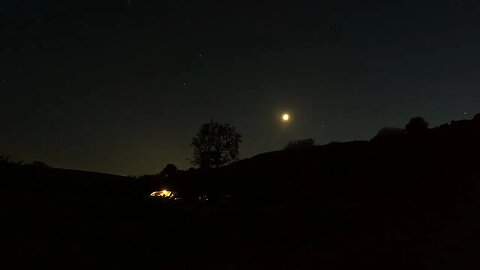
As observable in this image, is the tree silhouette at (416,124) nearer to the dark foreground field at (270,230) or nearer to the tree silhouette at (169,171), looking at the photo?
the dark foreground field at (270,230)

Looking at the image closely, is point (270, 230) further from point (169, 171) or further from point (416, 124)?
point (169, 171)

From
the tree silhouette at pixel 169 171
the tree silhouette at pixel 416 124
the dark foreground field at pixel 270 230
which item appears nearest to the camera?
the dark foreground field at pixel 270 230

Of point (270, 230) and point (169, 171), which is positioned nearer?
point (270, 230)

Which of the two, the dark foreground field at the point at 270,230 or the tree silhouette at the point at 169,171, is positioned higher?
the tree silhouette at the point at 169,171

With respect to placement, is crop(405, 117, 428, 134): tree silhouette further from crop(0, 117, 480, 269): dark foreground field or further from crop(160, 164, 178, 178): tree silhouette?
crop(160, 164, 178, 178): tree silhouette

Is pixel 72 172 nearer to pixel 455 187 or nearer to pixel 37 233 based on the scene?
pixel 37 233

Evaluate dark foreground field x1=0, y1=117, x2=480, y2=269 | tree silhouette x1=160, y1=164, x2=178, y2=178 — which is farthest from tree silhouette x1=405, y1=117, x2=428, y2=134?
tree silhouette x1=160, y1=164, x2=178, y2=178

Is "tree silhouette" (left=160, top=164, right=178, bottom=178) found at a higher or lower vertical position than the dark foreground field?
higher

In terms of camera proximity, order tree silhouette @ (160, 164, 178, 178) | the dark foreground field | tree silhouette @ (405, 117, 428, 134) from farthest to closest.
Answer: tree silhouette @ (160, 164, 178, 178) → tree silhouette @ (405, 117, 428, 134) → the dark foreground field

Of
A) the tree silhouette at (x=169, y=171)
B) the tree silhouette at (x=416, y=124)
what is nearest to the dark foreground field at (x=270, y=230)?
the tree silhouette at (x=416, y=124)

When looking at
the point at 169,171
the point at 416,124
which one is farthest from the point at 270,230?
the point at 169,171

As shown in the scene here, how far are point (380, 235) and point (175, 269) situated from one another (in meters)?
6.90

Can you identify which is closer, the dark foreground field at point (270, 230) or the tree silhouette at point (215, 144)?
the dark foreground field at point (270, 230)

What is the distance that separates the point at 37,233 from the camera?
14.7 metres
